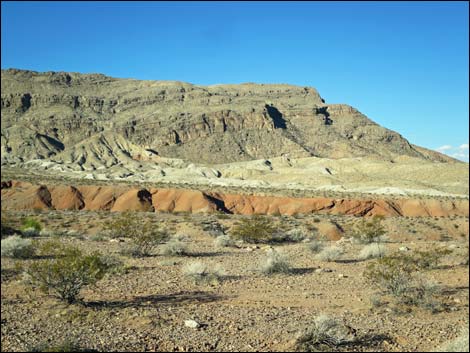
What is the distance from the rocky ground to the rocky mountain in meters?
81.4

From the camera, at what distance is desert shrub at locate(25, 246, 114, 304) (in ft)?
35.0

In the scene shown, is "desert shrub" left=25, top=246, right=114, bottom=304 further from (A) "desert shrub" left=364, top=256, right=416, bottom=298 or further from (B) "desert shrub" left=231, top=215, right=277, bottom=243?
(B) "desert shrub" left=231, top=215, right=277, bottom=243

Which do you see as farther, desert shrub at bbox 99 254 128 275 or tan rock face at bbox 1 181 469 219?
tan rock face at bbox 1 181 469 219

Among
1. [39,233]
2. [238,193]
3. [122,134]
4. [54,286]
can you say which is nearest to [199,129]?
[122,134]

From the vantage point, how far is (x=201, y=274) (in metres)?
14.0

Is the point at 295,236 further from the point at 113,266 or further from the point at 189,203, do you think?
the point at 189,203

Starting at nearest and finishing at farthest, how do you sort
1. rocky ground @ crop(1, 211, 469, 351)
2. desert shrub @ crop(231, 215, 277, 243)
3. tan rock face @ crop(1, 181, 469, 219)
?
rocky ground @ crop(1, 211, 469, 351)
desert shrub @ crop(231, 215, 277, 243)
tan rock face @ crop(1, 181, 469, 219)

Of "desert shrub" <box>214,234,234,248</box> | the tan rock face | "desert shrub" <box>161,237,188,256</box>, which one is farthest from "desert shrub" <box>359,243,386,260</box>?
the tan rock face

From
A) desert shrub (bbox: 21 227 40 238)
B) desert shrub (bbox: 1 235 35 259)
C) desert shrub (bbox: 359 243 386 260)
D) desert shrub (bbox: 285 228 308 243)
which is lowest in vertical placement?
desert shrub (bbox: 21 227 40 238)

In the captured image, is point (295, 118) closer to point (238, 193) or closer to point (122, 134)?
point (122, 134)

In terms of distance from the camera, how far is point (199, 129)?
4483 inches

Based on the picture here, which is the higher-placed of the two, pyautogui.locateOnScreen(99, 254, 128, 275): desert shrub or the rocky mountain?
the rocky mountain

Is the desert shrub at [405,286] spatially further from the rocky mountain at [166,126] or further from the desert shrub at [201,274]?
the rocky mountain at [166,126]

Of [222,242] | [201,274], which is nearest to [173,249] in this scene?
[222,242]
